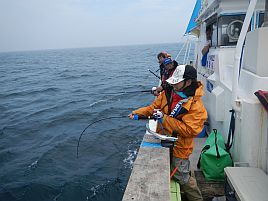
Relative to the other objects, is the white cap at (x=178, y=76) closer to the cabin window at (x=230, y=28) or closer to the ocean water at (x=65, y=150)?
the ocean water at (x=65, y=150)

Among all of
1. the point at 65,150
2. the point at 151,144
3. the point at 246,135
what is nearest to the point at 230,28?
the point at 246,135

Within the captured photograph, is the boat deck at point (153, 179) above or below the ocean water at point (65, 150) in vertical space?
above

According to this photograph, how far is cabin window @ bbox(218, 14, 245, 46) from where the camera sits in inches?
209

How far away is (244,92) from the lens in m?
3.44

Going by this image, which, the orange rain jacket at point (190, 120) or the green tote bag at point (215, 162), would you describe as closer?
the orange rain jacket at point (190, 120)

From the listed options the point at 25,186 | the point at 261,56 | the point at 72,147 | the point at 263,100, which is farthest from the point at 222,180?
the point at 72,147

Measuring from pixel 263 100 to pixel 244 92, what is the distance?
0.72 meters

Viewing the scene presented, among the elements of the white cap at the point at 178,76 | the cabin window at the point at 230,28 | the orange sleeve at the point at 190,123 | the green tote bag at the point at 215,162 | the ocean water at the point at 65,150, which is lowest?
the ocean water at the point at 65,150

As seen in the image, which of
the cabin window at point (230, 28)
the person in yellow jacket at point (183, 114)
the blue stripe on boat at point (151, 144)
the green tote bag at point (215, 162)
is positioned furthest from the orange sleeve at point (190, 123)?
the cabin window at point (230, 28)

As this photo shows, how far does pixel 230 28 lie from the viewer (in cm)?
533

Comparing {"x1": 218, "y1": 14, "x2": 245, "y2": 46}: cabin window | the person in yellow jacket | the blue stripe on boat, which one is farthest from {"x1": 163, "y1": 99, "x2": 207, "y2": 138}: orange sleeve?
{"x1": 218, "y1": 14, "x2": 245, "y2": 46}: cabin window

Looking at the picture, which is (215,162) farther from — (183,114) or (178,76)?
(178,76)

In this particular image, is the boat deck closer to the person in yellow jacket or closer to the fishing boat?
the fishing boat

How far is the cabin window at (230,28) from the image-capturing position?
209 inches
